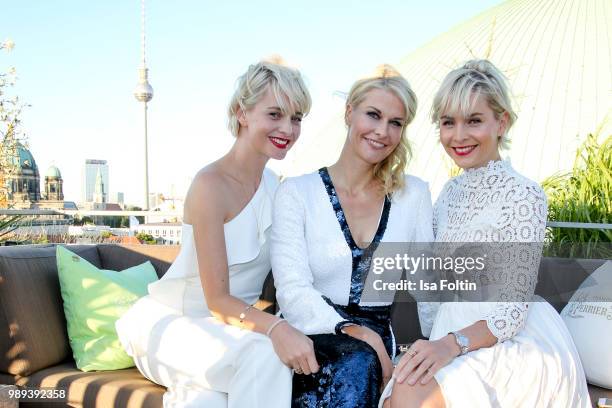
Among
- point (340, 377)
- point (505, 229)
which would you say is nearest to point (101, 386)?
point (340, 377)

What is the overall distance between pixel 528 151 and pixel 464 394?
9.74 metres

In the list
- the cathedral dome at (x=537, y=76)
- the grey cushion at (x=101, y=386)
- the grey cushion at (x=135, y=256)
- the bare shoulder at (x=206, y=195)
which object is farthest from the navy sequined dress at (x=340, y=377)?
the cathedral dome at (x=537, y=76)

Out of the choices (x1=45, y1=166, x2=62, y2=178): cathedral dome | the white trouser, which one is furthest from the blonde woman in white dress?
(x1=45, y1=166, x2=62, y2=178): cathedral dome

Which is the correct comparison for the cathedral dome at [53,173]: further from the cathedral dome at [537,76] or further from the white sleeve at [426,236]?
the white sleeve at [426,236]

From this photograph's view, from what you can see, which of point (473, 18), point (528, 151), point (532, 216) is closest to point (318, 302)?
point (532, 216)

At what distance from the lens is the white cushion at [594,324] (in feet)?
7.25

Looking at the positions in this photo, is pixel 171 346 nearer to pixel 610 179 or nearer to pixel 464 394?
pixel 464 394

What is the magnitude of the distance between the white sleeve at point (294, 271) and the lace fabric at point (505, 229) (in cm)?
51

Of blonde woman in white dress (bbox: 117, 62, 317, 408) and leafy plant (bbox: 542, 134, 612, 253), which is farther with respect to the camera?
leafy plant (bbox: 542, 134, 612, 253)

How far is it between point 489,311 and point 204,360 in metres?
0.93

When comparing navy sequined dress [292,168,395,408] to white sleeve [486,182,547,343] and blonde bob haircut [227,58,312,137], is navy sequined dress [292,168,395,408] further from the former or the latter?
blonde bob haircut [227,58,312,137]

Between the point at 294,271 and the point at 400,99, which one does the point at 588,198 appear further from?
the point at 294,271

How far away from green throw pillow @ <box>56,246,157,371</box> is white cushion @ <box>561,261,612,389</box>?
187 centimetres

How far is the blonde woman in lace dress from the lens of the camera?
161cm
